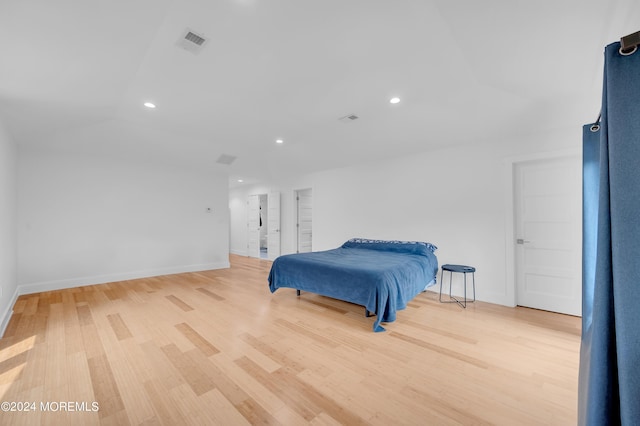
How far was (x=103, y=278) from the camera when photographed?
4922 mm

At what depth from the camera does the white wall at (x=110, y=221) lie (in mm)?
4367

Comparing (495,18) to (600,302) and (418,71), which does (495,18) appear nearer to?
(418,71)

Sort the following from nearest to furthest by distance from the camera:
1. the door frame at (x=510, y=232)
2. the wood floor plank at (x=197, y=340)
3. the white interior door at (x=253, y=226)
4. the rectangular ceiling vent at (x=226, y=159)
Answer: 1. the wood floor plank at (x=197, y=340)
2. the door frame at (x=510, y=232)
3. the rectangular ceiling vent at (x=226, y=159)
4. the white interior door at (x=253, y=226)

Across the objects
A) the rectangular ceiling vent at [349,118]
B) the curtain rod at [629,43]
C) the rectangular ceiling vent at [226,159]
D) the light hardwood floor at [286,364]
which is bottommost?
the light hardwood floor at [286,364]

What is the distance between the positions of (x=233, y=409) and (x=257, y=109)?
322cm

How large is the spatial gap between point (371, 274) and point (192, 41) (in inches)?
110

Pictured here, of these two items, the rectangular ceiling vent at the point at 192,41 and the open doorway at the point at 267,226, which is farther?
the open doorway at the point at 267,226

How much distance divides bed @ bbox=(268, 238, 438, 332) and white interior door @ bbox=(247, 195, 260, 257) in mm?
4036

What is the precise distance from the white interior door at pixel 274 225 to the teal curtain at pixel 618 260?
6.71 meters

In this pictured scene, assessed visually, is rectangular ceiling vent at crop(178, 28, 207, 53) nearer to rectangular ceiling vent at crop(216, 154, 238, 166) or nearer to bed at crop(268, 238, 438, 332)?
bed at crop(268, 238, 438, 332)

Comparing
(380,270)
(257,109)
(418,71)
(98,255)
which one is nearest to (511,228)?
(380,270)

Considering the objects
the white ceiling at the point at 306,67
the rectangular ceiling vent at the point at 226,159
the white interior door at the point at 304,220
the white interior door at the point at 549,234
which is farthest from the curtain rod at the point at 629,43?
the white interior door at the point at 304,220

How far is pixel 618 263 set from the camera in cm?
82

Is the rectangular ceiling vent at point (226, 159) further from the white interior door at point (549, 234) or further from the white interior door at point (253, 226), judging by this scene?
the white interior door at point (549, 234)
